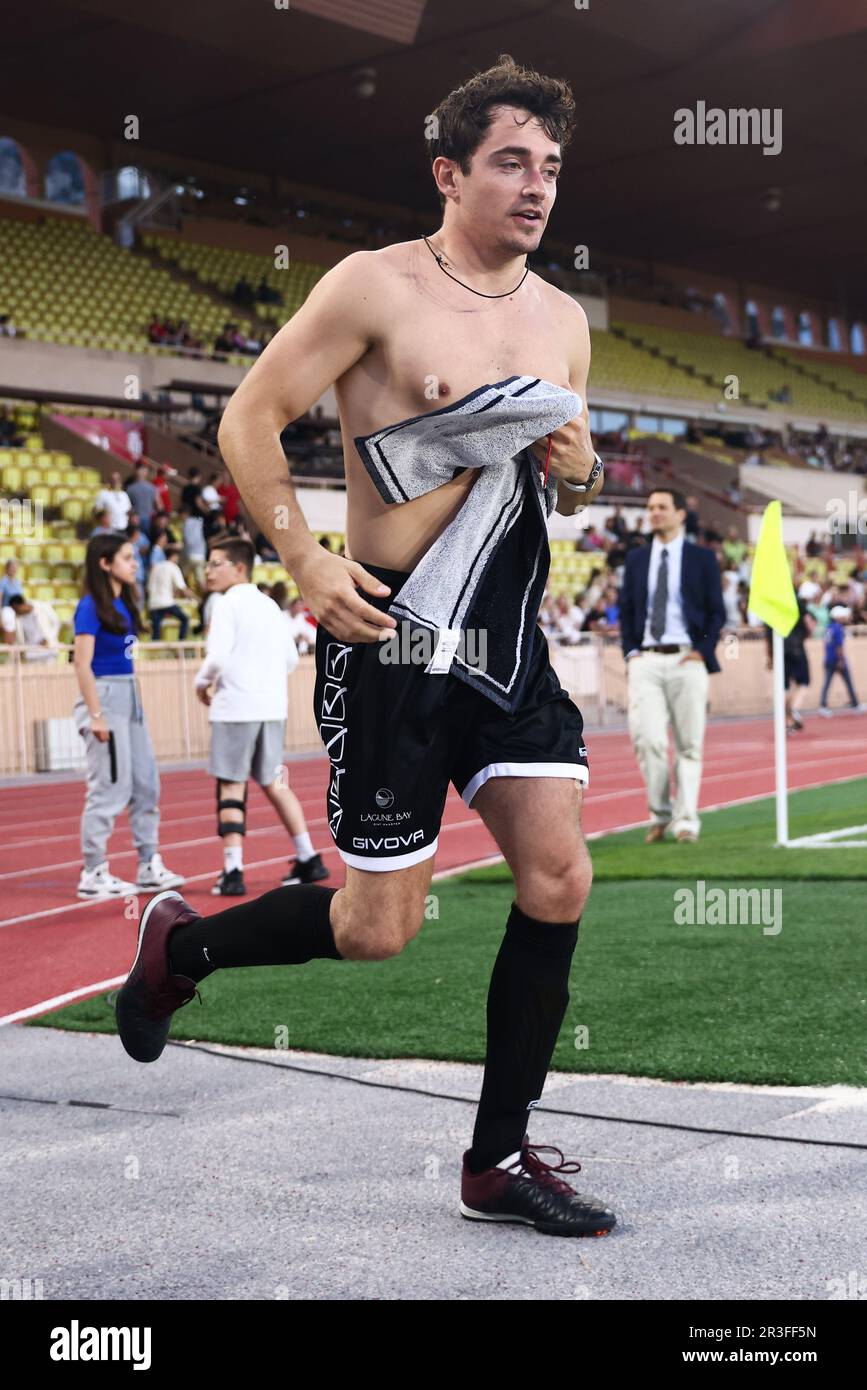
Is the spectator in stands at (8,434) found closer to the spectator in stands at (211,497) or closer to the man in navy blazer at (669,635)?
the spectator in stands at (211,497)

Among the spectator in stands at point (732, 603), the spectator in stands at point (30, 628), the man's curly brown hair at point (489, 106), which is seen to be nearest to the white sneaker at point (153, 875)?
the man's curly brown hair at point (489, 106)

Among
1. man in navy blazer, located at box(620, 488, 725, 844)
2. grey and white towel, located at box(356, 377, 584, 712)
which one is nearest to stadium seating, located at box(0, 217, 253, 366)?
man in navy blazer, located at box(620, 488, 725, 844)

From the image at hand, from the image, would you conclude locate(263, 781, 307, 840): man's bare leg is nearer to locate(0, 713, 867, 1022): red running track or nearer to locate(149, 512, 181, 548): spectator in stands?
locate(0, 713, 867, 1022): red running track

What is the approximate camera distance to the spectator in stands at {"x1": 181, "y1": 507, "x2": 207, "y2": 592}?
23.7 metres

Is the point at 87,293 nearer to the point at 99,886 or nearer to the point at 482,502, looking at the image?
the point at 99,886

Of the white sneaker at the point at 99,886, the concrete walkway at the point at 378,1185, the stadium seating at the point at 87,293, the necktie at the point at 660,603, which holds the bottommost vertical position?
the white sneaker at the point at 99,886

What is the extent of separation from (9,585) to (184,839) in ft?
26.8

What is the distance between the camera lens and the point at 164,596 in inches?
845

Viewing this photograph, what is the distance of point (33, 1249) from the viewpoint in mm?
3221

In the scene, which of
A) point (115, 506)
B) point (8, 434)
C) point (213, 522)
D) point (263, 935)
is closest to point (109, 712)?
point (263, 935)

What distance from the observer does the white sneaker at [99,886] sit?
30.5 feet

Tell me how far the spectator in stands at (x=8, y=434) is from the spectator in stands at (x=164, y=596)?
5.65 metres

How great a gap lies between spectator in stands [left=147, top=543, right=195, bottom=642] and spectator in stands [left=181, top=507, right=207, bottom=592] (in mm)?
1944
